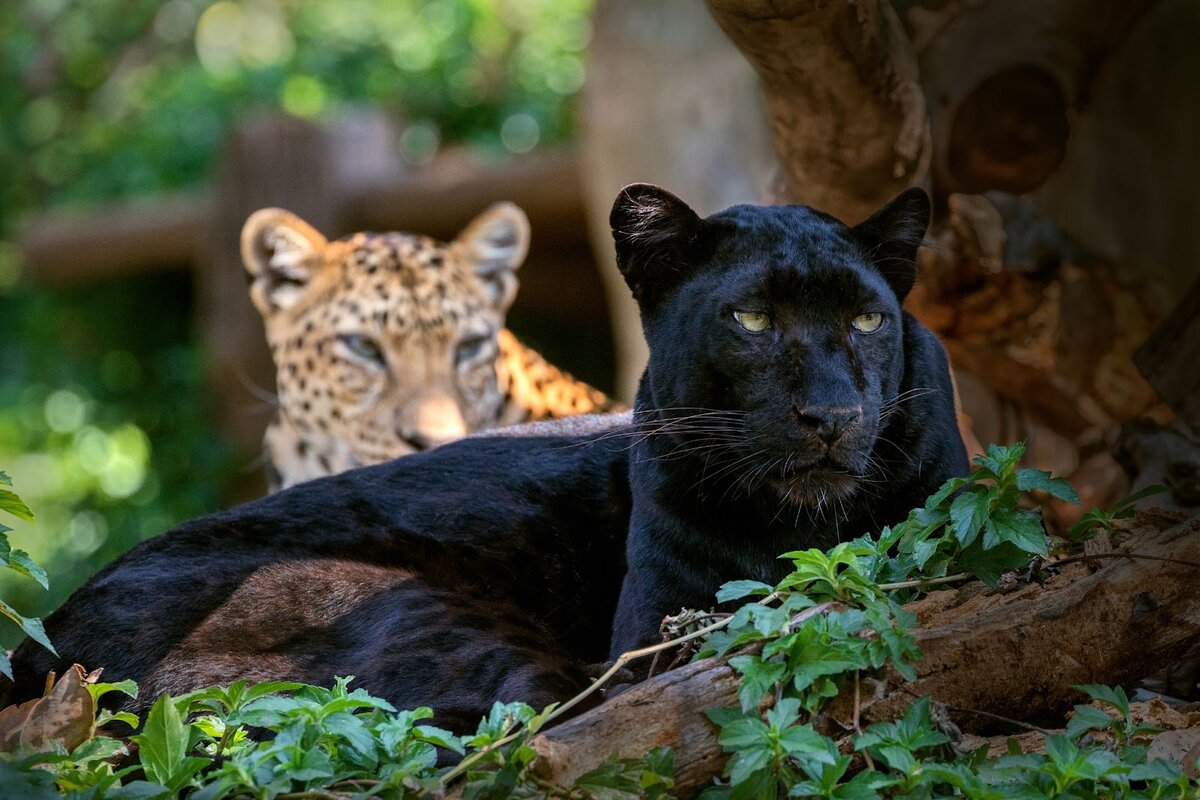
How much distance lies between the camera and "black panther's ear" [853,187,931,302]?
382cm

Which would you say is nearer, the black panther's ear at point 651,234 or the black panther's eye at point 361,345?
the black panther's ear at point 651,234

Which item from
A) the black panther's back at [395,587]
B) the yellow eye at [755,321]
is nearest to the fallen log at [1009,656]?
the black panther's back at [395,587]

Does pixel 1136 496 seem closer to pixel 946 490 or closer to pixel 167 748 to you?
pixel 946 490

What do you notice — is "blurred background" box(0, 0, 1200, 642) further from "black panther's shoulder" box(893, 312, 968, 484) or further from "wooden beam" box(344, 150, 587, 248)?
"black panther's shoulder" box(893, 312, 968, 484)

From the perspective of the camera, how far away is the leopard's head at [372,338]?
Result: 6.93m

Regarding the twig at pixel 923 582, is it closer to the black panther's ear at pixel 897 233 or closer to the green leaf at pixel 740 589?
the green leaf at pixel 740 589

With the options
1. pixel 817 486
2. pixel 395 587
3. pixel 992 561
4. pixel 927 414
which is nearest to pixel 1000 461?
pixel 992 561

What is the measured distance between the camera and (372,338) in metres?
7.10

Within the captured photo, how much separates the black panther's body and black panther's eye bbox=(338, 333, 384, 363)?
285 cm

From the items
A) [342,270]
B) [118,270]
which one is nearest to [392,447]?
[342,270]

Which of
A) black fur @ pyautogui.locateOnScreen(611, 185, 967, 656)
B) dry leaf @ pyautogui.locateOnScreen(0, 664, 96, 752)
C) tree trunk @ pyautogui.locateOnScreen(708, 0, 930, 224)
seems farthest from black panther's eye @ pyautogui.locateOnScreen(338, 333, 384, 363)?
dry leaf @ pyautogui.locateOnScreen(0, 664, 96, 752)

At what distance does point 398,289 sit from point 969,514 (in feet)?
14.9

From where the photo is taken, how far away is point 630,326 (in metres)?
9.08

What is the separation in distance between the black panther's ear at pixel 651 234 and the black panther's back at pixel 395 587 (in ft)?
1.77
